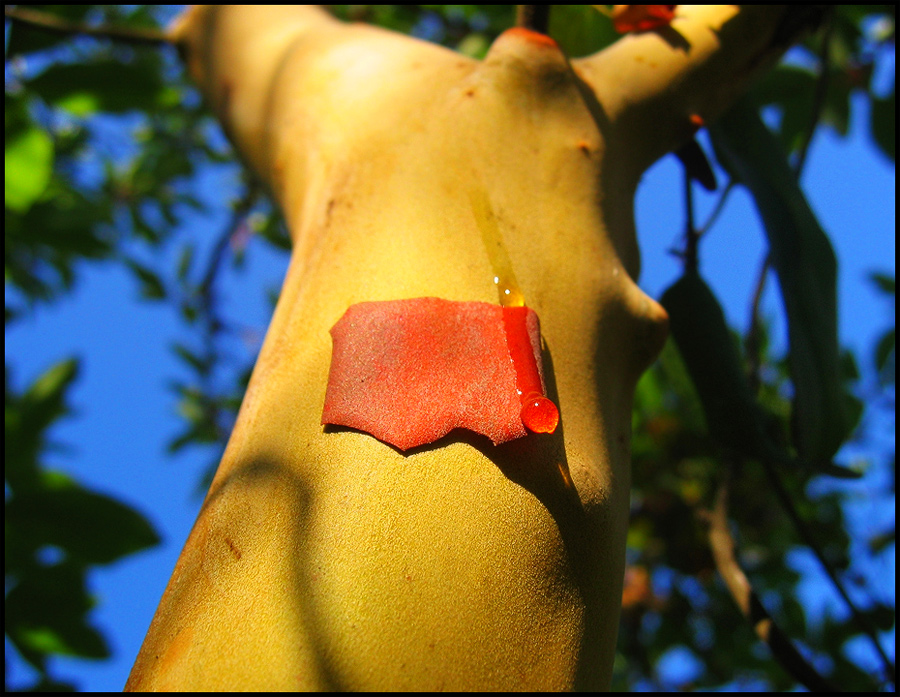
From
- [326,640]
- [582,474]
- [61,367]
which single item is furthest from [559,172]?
[61,367]

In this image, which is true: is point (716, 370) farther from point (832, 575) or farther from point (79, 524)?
point (79, 524)

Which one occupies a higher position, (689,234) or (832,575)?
(689,234)

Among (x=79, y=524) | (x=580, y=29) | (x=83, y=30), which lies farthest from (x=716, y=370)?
(x=83, y=30)

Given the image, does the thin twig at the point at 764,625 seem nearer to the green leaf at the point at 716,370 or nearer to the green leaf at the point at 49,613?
the green leaf at the point at 716,370

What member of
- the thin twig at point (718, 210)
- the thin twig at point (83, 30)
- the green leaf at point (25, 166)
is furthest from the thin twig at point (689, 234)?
the green leaf at point (25, 166)

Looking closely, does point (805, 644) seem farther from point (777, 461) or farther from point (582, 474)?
point (582, 474)

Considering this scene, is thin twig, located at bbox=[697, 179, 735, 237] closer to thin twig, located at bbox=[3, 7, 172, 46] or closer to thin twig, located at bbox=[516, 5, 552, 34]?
thin twig, located at bbox=[516, 5, 552, 34]
